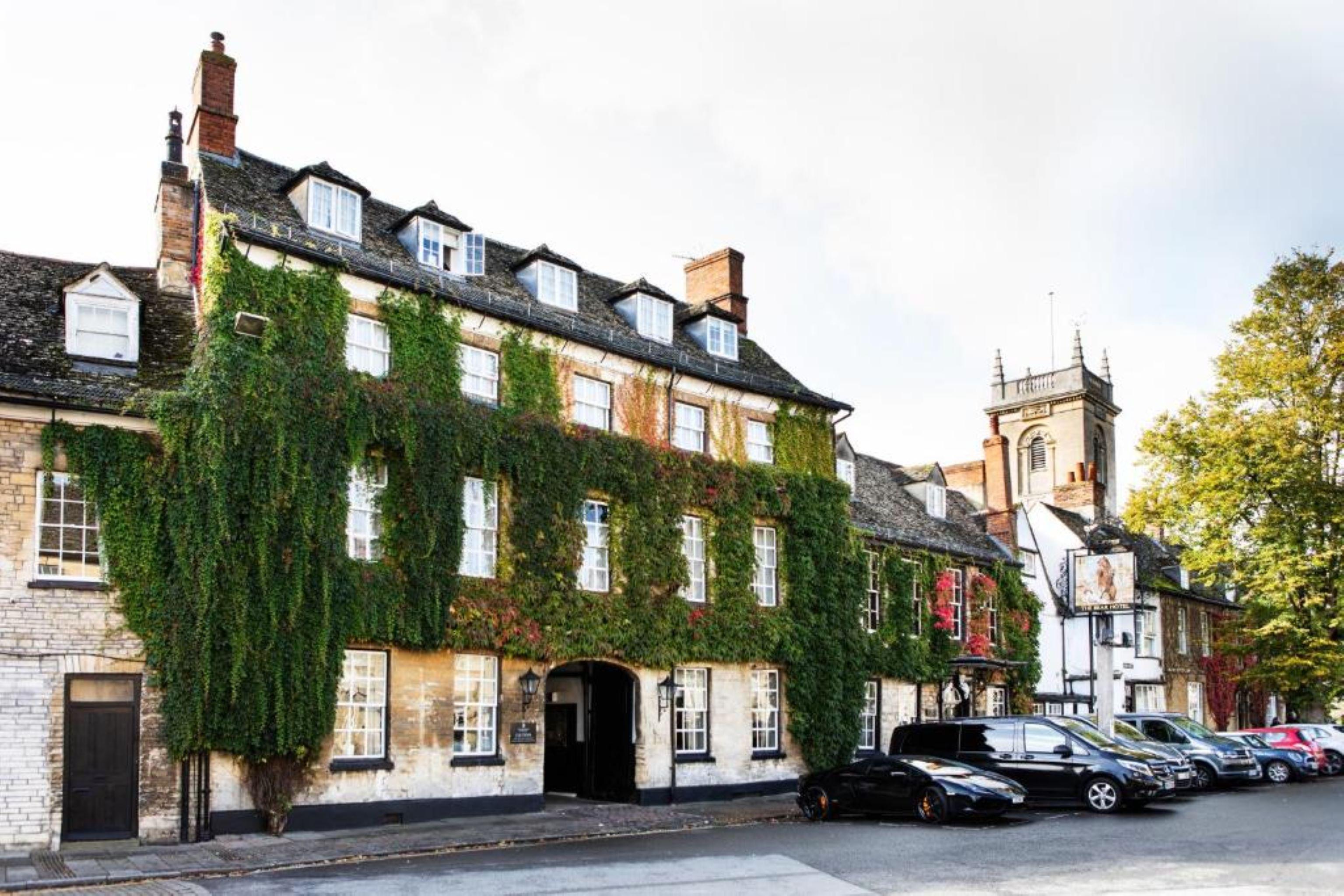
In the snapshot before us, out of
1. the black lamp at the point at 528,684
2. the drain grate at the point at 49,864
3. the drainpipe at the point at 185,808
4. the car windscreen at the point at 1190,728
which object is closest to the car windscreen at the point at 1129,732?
the car windscreen at the point at 1190,728

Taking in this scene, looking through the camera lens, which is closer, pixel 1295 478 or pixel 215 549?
pixel 215 549

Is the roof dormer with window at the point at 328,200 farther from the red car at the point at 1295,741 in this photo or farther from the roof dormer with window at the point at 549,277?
the red car at the point at 1295,741

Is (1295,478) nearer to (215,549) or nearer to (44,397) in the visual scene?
(215,549)

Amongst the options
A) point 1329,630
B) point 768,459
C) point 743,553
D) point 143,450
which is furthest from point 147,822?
point 1329,630

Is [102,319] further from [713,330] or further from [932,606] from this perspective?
[932,606]

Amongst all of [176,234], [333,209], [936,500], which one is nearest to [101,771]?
[176,234]

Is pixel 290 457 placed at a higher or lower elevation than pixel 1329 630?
higher

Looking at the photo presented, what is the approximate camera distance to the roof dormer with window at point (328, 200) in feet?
76.4

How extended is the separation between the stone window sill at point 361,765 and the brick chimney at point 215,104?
1153 cm

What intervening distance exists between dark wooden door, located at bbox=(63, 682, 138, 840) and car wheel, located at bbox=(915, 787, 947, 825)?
1249cm

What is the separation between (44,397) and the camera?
18.7 metres

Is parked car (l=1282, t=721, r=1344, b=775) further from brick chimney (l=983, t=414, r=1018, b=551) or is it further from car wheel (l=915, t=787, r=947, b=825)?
car wheel (l=915, t=787, r=947, b=825)

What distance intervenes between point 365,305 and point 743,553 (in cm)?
1007

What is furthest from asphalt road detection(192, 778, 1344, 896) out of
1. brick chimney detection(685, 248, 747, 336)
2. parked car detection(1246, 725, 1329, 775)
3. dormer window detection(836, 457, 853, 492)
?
brick chimney detection(685, 248, 747, 336)
